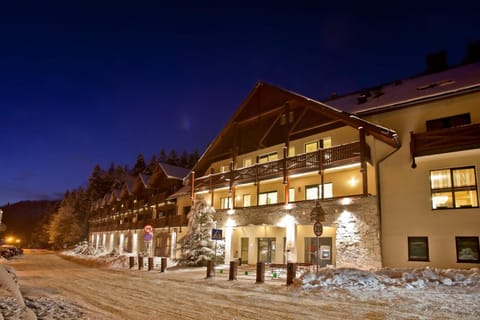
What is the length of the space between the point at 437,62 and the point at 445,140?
10099 millimetres

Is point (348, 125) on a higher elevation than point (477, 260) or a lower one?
higher

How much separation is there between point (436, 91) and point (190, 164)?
5483cm

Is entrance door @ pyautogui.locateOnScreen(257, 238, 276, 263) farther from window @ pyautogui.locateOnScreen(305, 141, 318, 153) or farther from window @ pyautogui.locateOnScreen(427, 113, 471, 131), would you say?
window @ pyautogui.locateOnScreen(427, 113, 471, 131)

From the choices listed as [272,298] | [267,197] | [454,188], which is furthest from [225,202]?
[272,298]

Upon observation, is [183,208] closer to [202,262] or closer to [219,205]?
[219,205]

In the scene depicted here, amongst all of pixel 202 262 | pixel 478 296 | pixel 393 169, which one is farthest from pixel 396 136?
pixel 202 262

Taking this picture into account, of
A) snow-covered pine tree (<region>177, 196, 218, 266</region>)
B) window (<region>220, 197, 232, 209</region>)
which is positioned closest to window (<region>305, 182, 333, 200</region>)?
snow-covered pine tree (<region>177, 196, 218, 266</region>)

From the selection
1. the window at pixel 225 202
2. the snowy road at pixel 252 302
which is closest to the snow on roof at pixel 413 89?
the snowy road at pixel 252 302

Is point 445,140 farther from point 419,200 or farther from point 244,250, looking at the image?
point 244,250

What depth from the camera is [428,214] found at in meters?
17.3

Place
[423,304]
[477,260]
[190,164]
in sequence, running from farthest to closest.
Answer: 1. [190,164]
2. [477,260]
3. [423,304]

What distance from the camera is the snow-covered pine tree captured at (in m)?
24.7

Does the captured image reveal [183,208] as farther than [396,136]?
Yes

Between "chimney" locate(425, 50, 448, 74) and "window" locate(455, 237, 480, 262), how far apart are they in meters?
12.4
